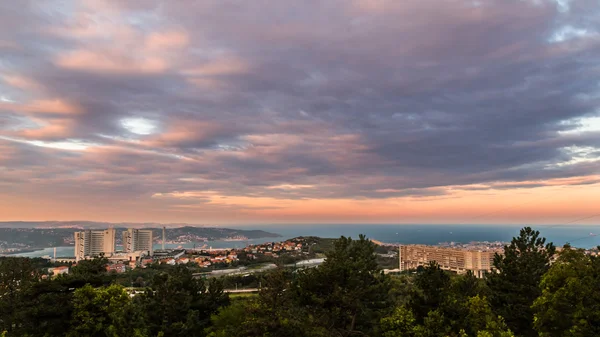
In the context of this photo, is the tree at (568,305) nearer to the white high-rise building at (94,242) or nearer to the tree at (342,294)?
the tree at (342,294)

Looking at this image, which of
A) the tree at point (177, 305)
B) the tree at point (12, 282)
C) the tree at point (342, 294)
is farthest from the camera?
the tree at point (12, 282)

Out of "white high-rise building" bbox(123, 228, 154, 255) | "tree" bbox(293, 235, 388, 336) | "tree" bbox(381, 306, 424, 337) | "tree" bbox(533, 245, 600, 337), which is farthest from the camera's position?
"white high-rise building" bbox(123, 228, 154, 255)

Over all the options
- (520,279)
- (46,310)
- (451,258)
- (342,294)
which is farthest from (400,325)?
(451,258)

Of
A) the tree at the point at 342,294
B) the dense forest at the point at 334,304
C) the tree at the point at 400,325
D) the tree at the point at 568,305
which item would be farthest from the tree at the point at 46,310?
the tree at the point at 568,305

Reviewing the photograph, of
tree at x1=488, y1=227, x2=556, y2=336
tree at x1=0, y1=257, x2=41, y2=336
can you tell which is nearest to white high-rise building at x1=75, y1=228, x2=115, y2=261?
tree at x1=0, y1=257, x2=41, y2=336

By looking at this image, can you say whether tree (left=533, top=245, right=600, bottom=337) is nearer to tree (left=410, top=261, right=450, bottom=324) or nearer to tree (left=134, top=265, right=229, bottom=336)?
tree (left=410, top=261, right=450, bottom=324)

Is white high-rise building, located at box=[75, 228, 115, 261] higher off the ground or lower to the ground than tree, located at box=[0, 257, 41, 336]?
lower

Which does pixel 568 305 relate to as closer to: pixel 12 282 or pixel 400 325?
pixel 400 325
